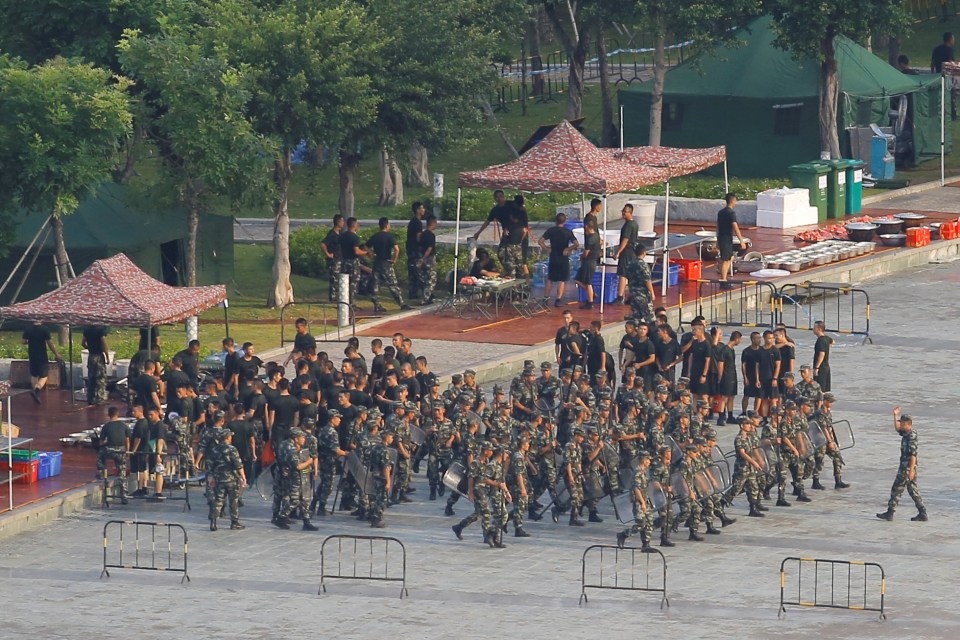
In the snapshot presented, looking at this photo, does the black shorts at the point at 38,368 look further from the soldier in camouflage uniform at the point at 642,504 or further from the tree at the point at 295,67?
the soldier in camouflage uniform at the point at 642,504

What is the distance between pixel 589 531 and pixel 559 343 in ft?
19.5

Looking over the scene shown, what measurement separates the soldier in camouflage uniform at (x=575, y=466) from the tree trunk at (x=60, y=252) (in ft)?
44.0

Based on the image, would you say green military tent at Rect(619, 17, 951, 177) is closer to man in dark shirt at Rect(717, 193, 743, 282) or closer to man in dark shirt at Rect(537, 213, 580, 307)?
man in dark shirt at Rect(717, 193, 743, 282)

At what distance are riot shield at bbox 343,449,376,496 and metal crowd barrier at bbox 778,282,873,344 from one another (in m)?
13.2

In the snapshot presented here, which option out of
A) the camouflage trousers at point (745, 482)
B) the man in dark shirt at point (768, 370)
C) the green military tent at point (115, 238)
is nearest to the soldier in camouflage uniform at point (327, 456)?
the camouflage trousers at point (745, 482)

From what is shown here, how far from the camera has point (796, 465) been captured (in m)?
26.5

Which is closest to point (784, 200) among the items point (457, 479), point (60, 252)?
point (60, 252)

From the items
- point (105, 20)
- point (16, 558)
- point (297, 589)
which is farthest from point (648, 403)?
point (105, 20)

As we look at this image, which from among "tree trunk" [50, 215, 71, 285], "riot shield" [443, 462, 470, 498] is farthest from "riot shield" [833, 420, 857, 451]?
"tree trunk" [50, 215, 71, 285]

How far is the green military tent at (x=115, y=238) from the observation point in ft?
126

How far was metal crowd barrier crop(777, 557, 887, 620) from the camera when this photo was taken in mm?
22156

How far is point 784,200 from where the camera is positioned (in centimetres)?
4600

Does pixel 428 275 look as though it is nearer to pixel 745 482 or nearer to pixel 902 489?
pixel 745 482

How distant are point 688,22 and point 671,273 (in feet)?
43.7
